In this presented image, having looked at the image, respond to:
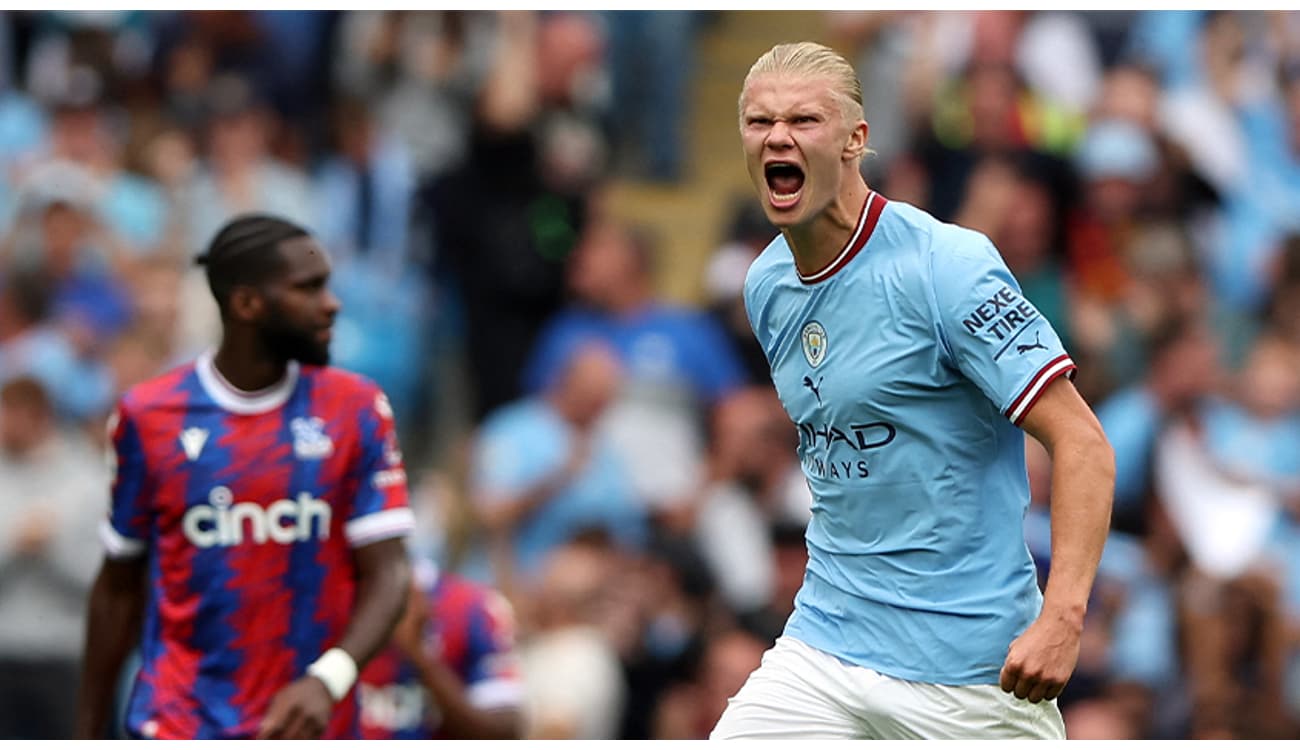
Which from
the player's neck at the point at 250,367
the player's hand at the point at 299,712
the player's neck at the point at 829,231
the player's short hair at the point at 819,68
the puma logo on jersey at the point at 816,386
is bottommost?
the player's hand at the point at 299,712

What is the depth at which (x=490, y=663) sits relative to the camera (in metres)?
7.93

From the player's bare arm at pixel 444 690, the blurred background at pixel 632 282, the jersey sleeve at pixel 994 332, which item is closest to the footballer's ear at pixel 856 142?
the jersey sleeve at pixel 994 332

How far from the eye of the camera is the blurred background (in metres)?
9.76

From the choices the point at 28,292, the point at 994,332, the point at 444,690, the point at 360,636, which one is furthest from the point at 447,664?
the point at 28,292

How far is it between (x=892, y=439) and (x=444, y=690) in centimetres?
290

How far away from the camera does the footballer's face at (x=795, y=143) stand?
4969mm

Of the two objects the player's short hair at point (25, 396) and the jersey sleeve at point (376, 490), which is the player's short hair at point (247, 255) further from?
the player's short hair at point (25, 396)

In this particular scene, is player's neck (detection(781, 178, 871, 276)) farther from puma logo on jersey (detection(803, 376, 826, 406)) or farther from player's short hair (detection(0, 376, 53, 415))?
player's short hair (detection(0, 376, 53, 415))

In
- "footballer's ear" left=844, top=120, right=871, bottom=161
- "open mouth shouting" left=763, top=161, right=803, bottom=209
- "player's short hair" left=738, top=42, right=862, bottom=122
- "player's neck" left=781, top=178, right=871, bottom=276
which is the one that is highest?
"player's short hair" left=738, top=42, right=862, bottom=122

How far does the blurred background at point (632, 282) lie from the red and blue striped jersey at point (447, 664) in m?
1.26

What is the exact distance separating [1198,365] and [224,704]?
628 cm

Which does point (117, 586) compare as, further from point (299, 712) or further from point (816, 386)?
point (816, 386)

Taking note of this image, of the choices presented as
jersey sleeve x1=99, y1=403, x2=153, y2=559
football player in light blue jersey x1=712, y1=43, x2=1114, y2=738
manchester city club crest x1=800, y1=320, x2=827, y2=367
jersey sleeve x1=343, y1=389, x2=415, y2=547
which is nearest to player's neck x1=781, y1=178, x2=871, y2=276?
football player in light blue jersey x1=712, y1=43, x2=1114, y2=738

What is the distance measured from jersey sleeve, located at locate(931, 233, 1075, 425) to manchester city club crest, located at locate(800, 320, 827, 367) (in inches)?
13.7
